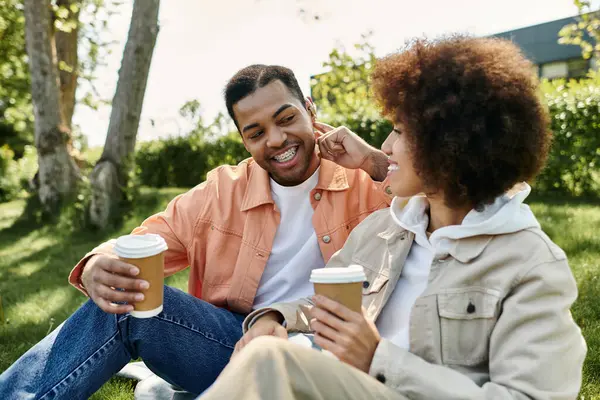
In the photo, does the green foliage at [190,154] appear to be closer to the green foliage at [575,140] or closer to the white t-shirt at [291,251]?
the green foliage at [575,140]

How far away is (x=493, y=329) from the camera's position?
1689mm

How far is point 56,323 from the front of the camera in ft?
15.9

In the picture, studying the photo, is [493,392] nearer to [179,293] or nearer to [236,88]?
[179,293]

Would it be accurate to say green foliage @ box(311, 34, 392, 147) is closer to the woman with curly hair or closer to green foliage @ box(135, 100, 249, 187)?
green foliage @ box(135, 100, 249, 187)

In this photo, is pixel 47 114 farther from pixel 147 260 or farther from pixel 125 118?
pixel 147 260

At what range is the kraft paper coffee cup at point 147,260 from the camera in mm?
1955

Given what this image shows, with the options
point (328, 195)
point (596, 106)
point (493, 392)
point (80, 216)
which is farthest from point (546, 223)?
point (80, 216)

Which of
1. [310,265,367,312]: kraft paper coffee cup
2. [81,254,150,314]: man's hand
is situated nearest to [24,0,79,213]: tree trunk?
[81,254,150,314]: man's hand

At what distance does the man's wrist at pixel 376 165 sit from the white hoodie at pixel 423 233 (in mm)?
704

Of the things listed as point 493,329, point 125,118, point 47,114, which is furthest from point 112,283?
point 47,114

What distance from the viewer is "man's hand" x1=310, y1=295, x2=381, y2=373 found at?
5.46 feet

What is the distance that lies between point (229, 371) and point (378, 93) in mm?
1156

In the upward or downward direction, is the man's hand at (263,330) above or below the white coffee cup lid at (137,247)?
below

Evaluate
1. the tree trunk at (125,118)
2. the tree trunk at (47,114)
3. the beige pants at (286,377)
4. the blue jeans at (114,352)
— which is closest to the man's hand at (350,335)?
the beige pants at (286,377)
